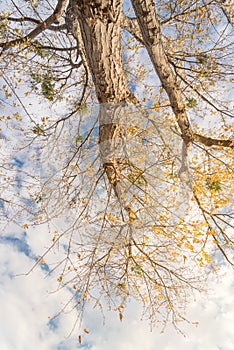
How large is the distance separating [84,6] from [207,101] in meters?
2.70

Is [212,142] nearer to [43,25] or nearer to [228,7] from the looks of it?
[228,7]

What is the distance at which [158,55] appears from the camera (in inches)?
98.0

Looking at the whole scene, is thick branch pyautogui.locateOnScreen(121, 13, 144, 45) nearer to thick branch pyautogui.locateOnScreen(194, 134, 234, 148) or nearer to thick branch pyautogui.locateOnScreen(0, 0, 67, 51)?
thick branch pyautogui.locateOnScreen(0, 0, 67, 51)

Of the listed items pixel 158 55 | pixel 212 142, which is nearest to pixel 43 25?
pixel 158 55

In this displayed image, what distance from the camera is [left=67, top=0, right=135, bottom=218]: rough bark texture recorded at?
1.94 meters

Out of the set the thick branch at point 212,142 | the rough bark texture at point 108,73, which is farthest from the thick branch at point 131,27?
the thick branch at point 212,142

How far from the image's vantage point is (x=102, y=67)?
7.28ft

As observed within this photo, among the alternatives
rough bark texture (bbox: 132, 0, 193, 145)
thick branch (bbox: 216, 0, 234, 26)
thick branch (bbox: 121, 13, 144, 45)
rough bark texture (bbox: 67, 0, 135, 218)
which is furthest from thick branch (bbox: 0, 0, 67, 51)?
thick branch (bbox: 216, 0, 234, 26)

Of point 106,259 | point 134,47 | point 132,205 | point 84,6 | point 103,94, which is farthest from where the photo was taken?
point 134,47

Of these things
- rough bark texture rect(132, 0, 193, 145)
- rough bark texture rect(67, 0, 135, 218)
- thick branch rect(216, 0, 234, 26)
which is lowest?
rough bark texture rect(67, 0, 135, 218)

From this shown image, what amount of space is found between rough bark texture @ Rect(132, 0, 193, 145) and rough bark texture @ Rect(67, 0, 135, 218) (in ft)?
0.85

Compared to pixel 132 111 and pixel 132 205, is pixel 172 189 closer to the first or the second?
pixel 132 205

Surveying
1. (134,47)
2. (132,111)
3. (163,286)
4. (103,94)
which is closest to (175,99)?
(132,111)

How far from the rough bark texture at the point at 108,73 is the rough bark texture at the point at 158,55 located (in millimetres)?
260
